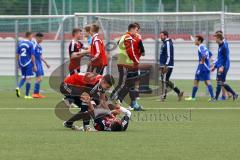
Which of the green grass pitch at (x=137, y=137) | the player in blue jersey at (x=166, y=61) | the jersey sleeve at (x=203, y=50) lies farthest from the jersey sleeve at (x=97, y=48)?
the jersey sleeve at (x=203, y=50)

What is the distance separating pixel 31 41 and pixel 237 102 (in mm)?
6641

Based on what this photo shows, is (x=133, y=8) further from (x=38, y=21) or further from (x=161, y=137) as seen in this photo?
(x=161, y=137)

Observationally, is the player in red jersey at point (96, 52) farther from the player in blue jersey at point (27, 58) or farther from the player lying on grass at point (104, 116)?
the player in blue jersey at point (27, 58)

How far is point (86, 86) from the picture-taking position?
1614cm

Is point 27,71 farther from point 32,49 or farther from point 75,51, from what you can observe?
point 75,51

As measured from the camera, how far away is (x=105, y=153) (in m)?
12.5

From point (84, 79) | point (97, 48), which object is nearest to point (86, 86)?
point (84, 79)

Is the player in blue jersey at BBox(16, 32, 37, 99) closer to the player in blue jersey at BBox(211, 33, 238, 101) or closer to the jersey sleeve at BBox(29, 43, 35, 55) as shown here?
the jersey sleeve at BBox(29, 43, 35, 55)

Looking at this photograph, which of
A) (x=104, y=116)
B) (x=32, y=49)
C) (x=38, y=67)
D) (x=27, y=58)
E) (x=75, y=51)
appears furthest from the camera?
(x=38, y=67)

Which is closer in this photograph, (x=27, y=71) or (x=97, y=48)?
(x=97, y=48)

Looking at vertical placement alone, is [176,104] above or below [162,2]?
below

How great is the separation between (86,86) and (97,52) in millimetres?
5757

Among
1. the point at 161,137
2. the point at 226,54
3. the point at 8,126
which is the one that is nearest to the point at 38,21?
the point at 226,54

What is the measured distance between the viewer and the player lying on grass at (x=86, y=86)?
15578 mm
